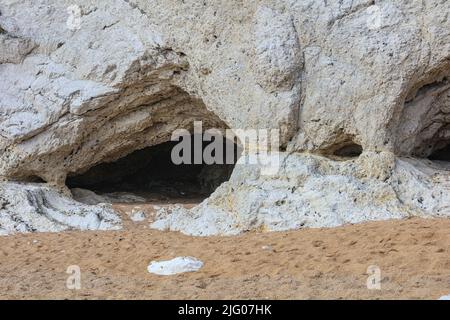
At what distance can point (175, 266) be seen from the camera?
17.8 ft

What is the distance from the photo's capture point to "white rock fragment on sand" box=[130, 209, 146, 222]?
26.7 feet

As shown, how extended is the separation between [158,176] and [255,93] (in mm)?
4690

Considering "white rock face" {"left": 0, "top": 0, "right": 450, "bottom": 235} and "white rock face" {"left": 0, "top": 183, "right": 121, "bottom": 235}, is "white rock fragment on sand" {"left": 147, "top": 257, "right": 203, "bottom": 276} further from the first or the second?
"white rock face" {"left": 0, "top": 183, "right": 121, "bottom": 235}

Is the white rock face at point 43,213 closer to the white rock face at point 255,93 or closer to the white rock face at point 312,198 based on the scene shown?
the white rock face at point 255,93

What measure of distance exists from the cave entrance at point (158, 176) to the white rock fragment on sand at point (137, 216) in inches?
70.7

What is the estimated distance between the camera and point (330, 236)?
588 centimetres

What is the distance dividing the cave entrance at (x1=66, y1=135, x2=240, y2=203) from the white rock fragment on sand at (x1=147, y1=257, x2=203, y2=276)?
15.1 ft

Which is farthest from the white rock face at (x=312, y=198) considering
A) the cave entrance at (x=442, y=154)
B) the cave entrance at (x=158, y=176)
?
the cave entrance at (x=158, y=176)

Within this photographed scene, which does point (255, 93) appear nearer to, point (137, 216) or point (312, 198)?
point (312, 198)

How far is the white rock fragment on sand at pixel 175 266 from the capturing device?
537cm

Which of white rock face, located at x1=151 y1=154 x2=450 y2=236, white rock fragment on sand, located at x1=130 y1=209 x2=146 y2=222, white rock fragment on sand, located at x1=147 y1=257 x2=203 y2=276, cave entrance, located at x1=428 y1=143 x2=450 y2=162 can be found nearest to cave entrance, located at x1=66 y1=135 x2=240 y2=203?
white rock fragment on sand, located at x1=130 y1=209 x2=146 y2=222

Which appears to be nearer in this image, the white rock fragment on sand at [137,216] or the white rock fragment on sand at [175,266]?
the white rock fragment on sand at [175,266]

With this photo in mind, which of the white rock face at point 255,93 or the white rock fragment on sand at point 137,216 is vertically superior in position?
the white rock face at point 255,93
